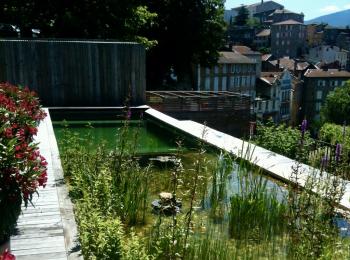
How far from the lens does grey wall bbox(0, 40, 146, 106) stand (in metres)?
13.8

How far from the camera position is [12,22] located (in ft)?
62.4

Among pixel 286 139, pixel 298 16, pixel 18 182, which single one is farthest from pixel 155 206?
pixel 298 16

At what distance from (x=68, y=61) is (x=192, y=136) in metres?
6.47

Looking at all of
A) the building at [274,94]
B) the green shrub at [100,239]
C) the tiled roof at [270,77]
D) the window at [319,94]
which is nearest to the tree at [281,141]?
the green shrub at [100,239]

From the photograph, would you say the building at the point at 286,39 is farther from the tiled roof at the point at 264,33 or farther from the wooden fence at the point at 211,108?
the wooden fence at the point at 211,108

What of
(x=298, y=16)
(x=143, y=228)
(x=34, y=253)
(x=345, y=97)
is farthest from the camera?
(x=298, y=16)

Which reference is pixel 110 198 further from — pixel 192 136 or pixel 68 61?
pixel 68 61

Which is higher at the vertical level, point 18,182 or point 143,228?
point 18,182

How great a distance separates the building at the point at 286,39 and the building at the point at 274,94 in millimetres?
44786

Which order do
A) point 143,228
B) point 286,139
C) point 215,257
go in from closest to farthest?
point 215,257
point 143,228
point 286,139

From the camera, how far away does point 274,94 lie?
5753 centimetres

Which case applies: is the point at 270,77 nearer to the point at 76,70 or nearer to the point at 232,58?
the point at 232,58

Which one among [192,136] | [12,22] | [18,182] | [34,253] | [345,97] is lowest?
[345,97]

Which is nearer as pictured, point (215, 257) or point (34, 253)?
point (34, 253)
